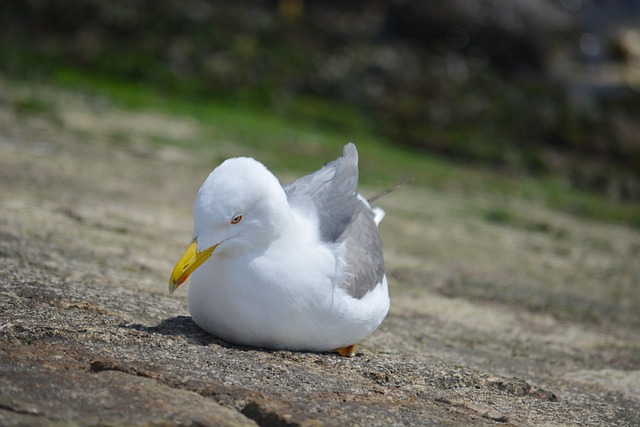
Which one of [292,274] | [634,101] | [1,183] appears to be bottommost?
[1,183]

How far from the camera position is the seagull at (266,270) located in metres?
3.65

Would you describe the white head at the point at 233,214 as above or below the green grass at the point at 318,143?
above

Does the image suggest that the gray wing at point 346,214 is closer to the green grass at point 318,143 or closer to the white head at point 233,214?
the white head at point 233,214

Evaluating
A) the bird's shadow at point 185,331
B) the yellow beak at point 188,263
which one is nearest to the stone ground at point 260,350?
the bird's shadow at point 185,331

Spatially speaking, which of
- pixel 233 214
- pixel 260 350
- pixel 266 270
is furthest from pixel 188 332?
pixel 233 214

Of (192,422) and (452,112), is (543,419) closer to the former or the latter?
(192,422)

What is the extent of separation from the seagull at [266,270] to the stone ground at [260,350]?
128mm

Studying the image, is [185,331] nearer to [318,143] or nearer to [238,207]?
[238,207]

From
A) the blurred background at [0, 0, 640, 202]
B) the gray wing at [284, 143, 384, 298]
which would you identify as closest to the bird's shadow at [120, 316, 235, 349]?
the gray wing at [284, 143, 384, 298]

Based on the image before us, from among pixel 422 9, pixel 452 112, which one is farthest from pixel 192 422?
pixel 422 9

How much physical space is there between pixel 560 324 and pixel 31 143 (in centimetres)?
463

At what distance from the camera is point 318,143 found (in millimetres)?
10852

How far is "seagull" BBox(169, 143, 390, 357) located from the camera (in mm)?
3650

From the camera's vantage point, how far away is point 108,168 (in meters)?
8.05
